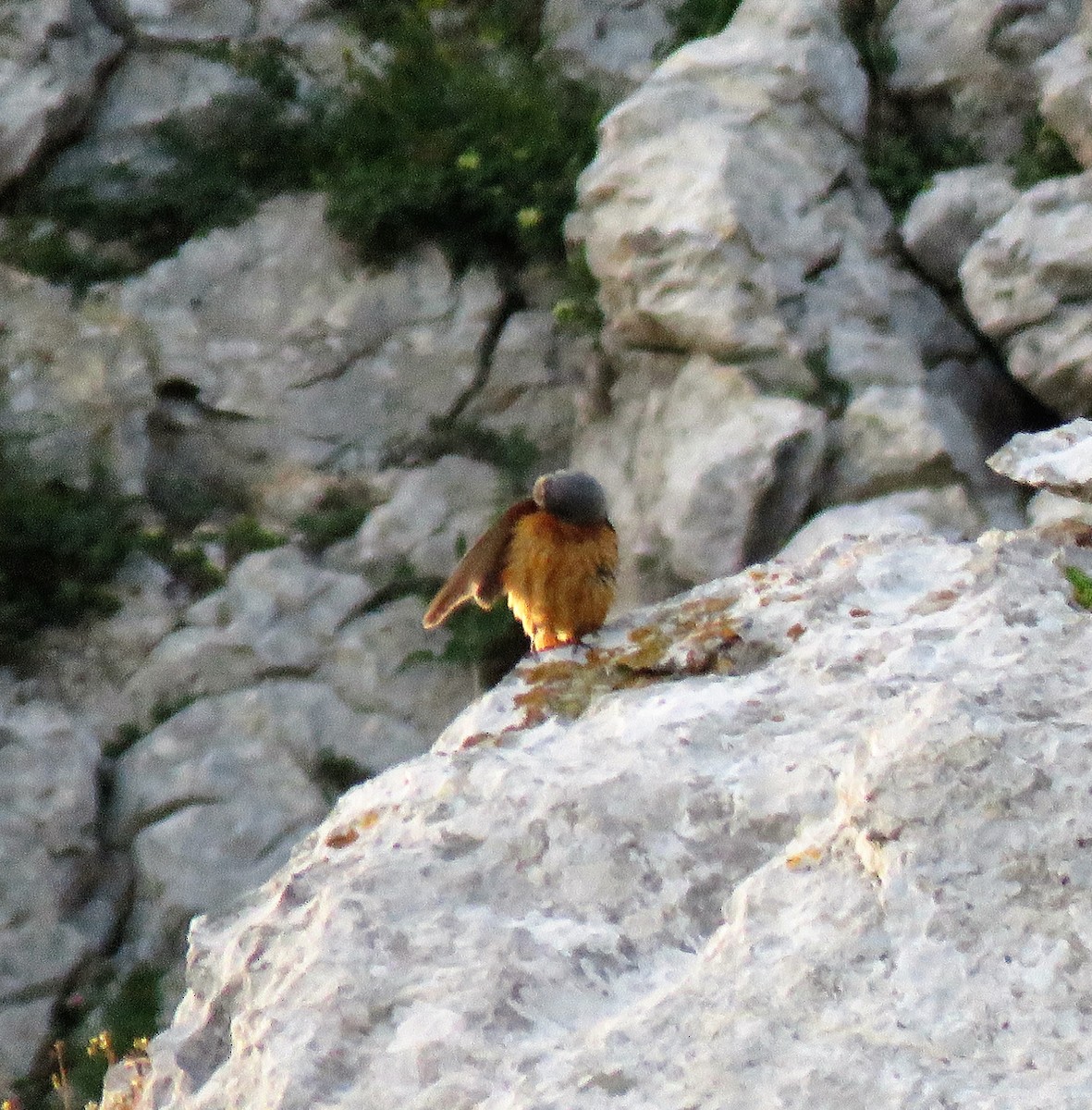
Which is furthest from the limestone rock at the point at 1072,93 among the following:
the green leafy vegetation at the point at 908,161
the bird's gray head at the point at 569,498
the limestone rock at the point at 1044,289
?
the bird's gray head at the point at 569,498

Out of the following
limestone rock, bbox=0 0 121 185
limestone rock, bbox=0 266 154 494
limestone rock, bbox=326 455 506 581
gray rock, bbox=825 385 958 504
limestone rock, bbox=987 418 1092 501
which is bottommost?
gray rock, bbox=825 385 958 504

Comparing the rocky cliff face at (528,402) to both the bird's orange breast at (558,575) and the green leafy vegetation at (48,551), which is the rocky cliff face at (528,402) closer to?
the green leafy vegetation at (48,551)

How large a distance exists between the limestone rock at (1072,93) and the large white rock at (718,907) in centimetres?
644

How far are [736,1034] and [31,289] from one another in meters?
9.20

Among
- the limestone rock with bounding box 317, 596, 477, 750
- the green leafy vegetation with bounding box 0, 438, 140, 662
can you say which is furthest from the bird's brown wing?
the green leafy vegetation with bounding box 0, 438, 140, 662

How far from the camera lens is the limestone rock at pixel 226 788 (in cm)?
877

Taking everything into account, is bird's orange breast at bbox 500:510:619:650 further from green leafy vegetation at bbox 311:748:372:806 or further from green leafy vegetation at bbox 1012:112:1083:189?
green leafy vegetation at bbox 1012:112:1083:189

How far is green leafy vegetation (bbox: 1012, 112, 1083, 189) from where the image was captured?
9742mm

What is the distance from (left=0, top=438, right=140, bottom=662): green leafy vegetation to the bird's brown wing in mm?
4056

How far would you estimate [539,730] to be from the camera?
3.87 m

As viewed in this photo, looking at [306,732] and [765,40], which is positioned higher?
[765,40]

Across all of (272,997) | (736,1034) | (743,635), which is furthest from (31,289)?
(736,1034)

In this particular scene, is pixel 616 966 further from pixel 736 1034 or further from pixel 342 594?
pixel 342 594

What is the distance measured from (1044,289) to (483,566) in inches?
189
